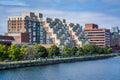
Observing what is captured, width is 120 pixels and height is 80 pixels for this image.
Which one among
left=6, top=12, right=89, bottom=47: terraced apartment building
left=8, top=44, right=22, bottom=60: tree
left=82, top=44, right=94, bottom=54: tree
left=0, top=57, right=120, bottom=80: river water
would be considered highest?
left=6, top=12, right=89, bottom=47: terraced apartment building

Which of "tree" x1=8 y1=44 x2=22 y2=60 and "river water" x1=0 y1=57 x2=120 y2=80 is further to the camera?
"tree" x1=8 y1=44 x2=22 y2=60

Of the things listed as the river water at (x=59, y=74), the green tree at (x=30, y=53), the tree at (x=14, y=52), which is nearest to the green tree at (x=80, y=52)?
the green tree at (x=30, y=53)

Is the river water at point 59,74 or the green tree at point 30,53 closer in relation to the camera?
the river water at point 59,74

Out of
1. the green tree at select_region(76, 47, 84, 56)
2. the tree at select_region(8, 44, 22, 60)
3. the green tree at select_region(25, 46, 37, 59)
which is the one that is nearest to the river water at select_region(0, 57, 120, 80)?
the tree at select_region(8, 44, 22, 60)

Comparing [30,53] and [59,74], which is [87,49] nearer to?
[30,53]

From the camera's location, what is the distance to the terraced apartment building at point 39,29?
518ft

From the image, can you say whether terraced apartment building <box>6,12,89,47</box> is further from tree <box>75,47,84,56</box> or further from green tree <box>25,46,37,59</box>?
green tree <box>25,46,37,59</box>

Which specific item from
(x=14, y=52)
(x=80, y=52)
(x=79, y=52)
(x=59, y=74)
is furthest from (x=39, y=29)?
(x=59, y=74)

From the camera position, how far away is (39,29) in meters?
166

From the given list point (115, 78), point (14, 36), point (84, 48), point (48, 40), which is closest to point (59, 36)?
point (48, 40)

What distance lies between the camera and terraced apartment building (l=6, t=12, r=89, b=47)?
158 meters

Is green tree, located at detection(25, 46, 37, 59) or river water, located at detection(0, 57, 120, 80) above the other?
green tree, located at detection(25, 46, 37, 59)

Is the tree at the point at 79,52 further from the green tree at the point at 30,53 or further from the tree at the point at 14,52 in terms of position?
the tree at the point at 14,52

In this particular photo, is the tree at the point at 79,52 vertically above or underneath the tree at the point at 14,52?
underneath
